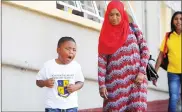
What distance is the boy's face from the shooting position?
3.90 m

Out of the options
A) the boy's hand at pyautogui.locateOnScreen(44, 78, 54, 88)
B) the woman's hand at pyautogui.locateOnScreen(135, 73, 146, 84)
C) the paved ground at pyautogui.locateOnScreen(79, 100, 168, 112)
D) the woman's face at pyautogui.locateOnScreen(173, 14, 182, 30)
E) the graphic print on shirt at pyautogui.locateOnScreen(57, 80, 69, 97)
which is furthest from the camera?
the paved ground at pyautogui.locateOnScreen(79, 100, 168, 112)

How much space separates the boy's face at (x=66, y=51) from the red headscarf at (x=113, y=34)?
40cm

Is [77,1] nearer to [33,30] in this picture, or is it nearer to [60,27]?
[60,27]

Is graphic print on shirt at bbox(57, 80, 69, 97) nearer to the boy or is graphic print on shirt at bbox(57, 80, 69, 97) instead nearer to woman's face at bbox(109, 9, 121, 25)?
the boy

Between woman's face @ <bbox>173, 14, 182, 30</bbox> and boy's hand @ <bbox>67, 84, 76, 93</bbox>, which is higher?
woman's face @ <bbox>173, 14, 182, 30</bbox>

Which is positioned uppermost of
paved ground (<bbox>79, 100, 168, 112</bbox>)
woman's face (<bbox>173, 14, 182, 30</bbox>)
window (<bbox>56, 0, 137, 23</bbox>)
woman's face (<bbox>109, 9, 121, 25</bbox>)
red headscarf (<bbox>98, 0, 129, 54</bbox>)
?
window (<bbox>56, 0, 137, 23</bbox>)

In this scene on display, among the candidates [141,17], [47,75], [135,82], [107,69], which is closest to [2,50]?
[47,75]

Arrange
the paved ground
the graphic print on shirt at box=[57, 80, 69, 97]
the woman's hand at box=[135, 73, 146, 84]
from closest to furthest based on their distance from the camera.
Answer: the graphic print on shirt at box=[57, 80, 69, 97] < the woman's hand at box=[135, 73, 146, 84] < the paved ground

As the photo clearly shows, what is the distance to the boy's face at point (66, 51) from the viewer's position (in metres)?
3.90

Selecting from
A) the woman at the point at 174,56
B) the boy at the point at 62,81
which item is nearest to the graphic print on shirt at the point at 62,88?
the boy at the point at 62,81

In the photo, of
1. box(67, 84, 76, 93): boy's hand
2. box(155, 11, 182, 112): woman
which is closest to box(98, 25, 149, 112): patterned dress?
box(67, 84, 76, 93): boy's hand

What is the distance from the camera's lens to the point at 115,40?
4137 millimetres

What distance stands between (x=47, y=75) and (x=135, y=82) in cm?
93

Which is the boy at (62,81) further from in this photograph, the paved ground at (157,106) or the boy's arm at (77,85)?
the paved ground at (157,106)
